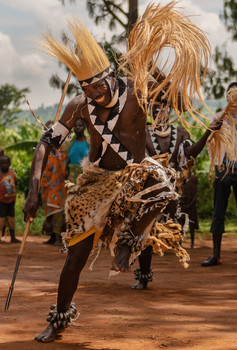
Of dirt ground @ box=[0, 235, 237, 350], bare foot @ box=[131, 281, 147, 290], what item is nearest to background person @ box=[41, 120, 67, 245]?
dirt ground @ box=[0, 235, 237, 350]

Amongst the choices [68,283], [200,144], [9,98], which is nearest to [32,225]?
[200,144]

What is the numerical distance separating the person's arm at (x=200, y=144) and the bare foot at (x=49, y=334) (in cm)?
229

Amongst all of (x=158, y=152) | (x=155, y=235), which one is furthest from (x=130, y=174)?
(x=158, y=152)

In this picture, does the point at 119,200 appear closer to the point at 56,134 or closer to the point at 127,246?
the point at 127,246

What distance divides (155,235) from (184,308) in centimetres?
81

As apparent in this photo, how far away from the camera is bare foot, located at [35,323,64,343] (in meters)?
3.69

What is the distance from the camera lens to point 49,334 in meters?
3.73

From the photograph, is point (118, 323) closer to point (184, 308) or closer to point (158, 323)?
point (158, 323)

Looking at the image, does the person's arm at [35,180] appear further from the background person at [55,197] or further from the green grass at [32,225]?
the green grass at [32,225]

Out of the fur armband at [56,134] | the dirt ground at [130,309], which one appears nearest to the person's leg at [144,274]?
the dirt ground at [130,309]

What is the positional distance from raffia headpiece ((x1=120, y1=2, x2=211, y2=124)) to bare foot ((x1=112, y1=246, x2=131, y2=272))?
1.00 metres

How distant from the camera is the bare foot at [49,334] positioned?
145 inches

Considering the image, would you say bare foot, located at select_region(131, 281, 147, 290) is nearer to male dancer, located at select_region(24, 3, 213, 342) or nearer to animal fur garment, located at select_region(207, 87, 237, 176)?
animal fur garment, located at select_region(207, 87, 237, 176)

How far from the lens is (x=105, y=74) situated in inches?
153
